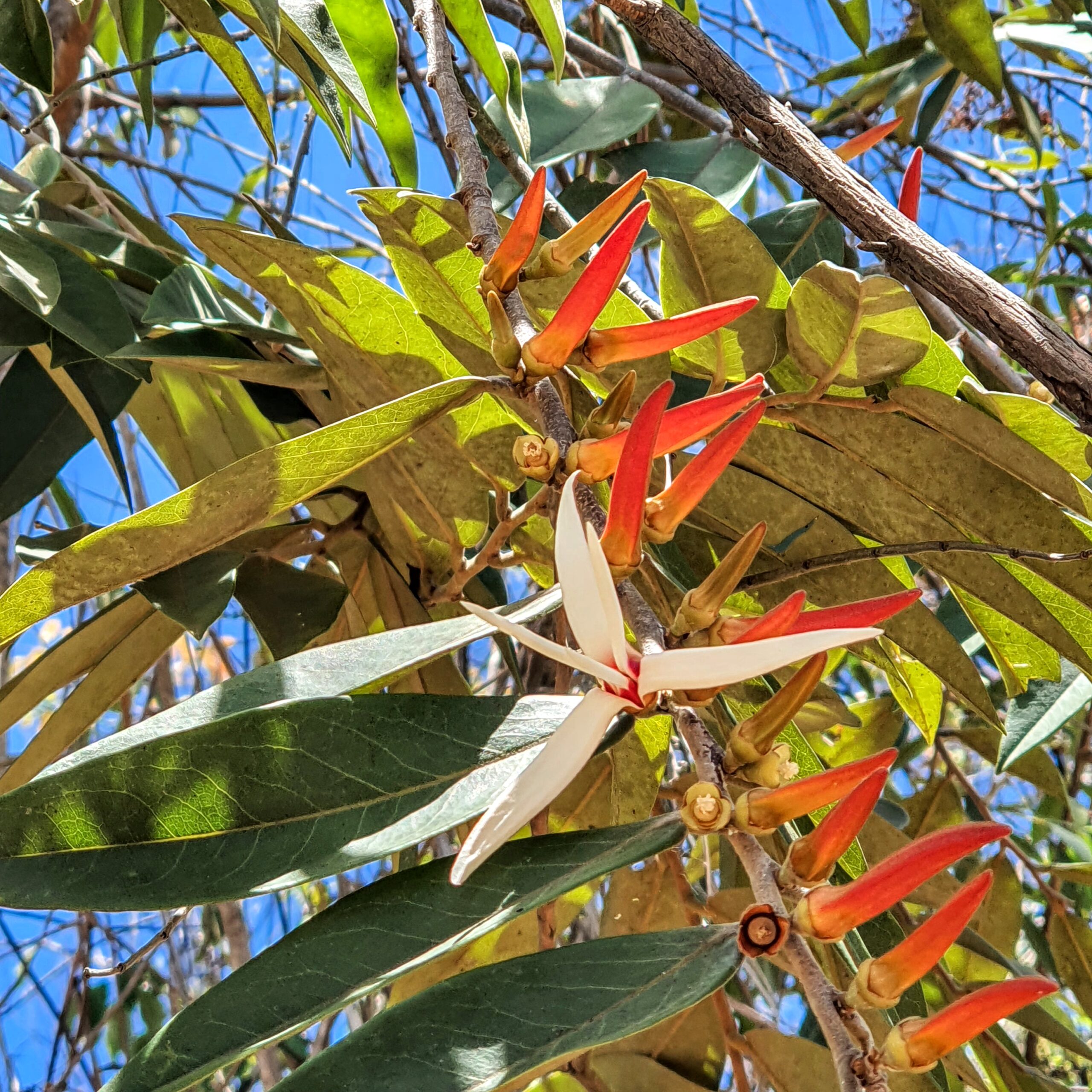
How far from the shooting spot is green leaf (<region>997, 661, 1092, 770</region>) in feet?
2.32

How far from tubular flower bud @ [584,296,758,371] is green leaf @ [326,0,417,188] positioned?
0.16 meters

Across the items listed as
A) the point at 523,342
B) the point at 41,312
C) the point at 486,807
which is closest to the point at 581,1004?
the point at 486,807

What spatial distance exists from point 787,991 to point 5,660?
1.01 metres

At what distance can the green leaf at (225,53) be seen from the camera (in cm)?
62

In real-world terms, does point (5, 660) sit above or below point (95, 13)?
below

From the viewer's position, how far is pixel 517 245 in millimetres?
462

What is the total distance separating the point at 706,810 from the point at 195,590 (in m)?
0.32

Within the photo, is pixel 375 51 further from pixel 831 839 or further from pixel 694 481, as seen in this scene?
pixel 831 839

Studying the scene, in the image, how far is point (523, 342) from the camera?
477 mm

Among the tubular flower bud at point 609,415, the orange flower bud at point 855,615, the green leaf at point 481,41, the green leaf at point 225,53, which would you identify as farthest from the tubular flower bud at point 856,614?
the green leaf at point 225,53

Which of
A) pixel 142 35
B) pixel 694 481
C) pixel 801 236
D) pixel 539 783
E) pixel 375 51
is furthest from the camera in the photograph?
pixel 142 35

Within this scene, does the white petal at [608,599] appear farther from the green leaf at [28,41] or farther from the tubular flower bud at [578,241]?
the green leaf at [28,41]

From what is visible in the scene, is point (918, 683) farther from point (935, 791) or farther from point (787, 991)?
point (787, 991)

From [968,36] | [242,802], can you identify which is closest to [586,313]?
[242,802]
